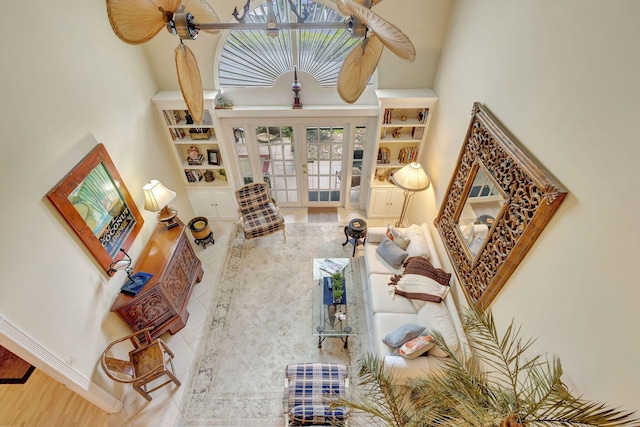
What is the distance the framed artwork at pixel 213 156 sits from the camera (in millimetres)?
4578

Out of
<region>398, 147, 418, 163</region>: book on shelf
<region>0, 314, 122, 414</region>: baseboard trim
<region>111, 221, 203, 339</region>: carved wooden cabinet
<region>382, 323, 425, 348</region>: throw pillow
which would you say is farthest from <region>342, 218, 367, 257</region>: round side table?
<region>0, 314, 122, 414</region>: baseboard trim

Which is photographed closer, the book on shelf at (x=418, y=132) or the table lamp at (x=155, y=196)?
the table lamp at (x=155, y=196)

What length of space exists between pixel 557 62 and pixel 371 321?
294 cm

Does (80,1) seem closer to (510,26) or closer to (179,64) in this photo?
(179,64)

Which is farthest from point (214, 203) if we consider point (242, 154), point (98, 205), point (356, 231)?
point (356, 231)

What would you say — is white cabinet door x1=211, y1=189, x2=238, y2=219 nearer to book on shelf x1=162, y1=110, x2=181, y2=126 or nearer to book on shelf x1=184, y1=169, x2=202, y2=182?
book on shelf x1=184, y1=169, x2=202, y2=182

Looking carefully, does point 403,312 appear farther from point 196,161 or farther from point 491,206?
point 196,161

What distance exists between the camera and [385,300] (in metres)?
3.51

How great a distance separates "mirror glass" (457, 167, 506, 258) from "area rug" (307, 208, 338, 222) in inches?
91.4

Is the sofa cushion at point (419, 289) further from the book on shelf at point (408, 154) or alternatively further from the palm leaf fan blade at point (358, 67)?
the palm leaf fan blade at point (358, 67)

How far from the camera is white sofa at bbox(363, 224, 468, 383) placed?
2.83 m

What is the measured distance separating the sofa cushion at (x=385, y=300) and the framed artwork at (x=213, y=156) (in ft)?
9.27

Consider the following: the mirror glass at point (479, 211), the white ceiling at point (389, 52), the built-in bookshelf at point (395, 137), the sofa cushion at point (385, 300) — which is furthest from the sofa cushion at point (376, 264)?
the white ceiling at point (389, 52)

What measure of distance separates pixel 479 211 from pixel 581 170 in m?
1.17
